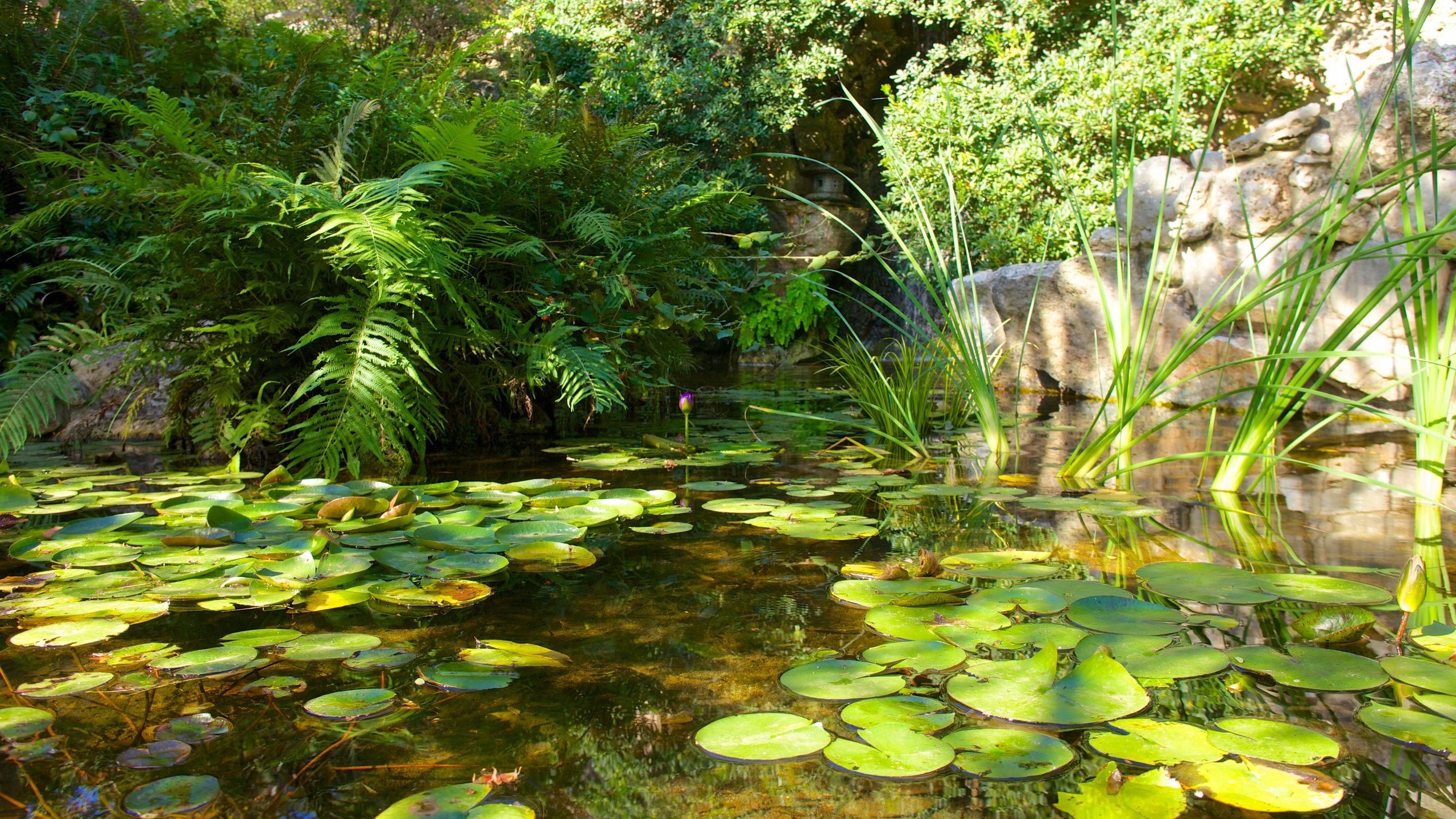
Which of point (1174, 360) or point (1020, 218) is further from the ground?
point (1020, 218)

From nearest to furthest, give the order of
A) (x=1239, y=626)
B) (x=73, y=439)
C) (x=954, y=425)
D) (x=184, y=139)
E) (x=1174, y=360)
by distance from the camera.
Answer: (x=1239, y=626) < (x=1174, y=360) < (x=184, y=139) < (x=73, y=439) < (x=954, y=425)

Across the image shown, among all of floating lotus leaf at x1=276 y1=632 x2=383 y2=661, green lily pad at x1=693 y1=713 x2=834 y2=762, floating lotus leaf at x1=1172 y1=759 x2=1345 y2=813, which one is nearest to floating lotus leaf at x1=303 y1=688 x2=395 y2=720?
floating lotus leaf at x1=276 y1=632 x2=383 y2=661

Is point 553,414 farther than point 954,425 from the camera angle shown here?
No

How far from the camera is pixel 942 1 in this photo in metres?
8.08

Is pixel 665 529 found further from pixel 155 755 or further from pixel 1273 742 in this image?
pixel 1273 742

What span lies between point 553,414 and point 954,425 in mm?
1657

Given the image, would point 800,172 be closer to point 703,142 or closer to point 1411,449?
point 703,142

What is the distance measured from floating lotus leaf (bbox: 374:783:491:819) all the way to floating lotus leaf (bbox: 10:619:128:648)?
64 centimetres

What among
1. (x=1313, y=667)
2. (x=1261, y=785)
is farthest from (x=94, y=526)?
(x=1313, y=667)

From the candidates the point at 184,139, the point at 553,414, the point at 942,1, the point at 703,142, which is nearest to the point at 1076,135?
the point at 942,1

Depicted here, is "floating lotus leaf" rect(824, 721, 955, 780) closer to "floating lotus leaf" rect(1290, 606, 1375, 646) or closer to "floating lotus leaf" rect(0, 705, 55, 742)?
"floating lotus leaf" rect(1290, 606, 1375, 646)

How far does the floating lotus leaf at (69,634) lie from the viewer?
3.57ft

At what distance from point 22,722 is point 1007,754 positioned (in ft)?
3.25

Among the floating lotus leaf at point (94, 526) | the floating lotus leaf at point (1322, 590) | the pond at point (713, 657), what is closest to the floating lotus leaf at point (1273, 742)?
the pond at point (713, 657)
